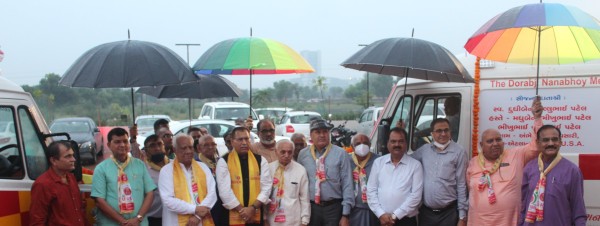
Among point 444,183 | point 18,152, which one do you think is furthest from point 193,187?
point 444,183

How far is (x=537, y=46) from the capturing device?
21.0ft

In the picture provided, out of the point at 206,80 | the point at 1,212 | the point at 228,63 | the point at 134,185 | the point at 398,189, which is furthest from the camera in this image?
the point at 206,80

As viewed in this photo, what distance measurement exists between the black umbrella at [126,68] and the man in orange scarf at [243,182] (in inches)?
33.3

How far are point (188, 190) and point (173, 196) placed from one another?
0.14 meters

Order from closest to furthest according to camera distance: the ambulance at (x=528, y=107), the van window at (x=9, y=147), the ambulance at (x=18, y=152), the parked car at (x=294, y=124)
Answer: the ambulance at (x=18, y=152) → the van window at (x=9, y=147) → the ambulance at (x=528, y=107) → the parked car at (x=294, y=124)

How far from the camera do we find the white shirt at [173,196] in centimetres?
568

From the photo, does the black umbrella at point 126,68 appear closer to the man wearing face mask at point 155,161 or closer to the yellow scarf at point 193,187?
the man wearing face mask at point 155,161

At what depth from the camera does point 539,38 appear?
19.7ft

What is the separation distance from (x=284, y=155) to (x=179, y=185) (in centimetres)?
99

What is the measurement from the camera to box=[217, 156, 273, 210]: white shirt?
5969 millimetres

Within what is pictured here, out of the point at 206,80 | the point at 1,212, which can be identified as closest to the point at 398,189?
the point at 1,212

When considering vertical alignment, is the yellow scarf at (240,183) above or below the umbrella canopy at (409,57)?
below

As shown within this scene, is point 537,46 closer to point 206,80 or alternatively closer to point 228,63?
point 228,63

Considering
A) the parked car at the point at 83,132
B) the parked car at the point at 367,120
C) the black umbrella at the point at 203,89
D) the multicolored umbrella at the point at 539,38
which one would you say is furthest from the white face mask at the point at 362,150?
the parked car at the point at 367,120
